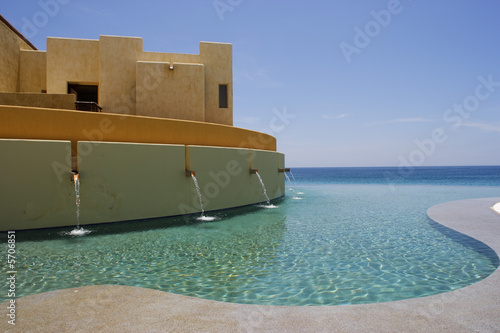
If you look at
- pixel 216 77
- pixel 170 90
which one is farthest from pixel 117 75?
pixel 216 77

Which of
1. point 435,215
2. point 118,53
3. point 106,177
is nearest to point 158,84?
point 118,53

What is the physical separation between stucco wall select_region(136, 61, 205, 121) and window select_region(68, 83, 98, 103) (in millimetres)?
3615

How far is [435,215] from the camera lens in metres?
9.34

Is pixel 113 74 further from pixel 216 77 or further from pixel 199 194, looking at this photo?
pixel 199 194

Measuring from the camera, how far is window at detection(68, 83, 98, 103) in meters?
16.5

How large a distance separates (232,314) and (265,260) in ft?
7.88

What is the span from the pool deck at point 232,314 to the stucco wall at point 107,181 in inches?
192

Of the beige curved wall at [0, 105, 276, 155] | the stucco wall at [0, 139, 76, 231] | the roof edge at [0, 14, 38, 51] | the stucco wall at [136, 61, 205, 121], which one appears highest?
the roof edge at [0, 14, 38, 51]

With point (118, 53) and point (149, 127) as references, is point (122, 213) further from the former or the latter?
point (118, 53)

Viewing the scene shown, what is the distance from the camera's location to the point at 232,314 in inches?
128

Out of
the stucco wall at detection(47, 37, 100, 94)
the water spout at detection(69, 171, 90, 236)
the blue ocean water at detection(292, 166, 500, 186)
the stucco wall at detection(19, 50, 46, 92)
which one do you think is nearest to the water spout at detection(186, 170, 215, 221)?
the water spout at detection(69, 171, 90, 236)

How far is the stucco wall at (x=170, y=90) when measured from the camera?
1519cm

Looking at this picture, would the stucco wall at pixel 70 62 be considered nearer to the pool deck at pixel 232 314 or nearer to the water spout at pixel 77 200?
the water spout at pixel 77 200

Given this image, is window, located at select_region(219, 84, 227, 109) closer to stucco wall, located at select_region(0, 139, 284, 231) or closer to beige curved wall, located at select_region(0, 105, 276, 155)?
beige curved wall, located at select_region(0, 105, 276, 155)
